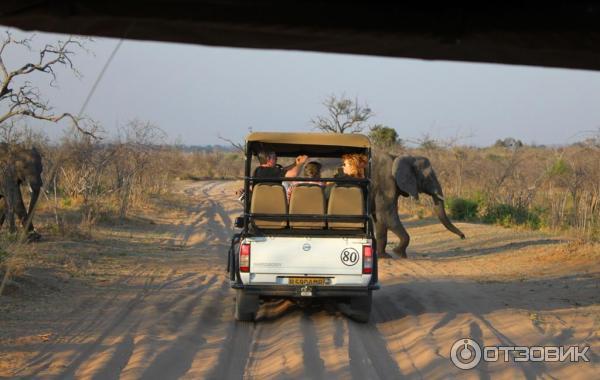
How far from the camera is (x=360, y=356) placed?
7.40 meters

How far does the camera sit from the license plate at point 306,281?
8.70 m

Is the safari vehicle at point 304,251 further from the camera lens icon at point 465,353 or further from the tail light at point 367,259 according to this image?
the camera lens icon at point 465,353

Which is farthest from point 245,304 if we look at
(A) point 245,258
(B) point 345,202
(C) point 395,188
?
(C) point 395,188

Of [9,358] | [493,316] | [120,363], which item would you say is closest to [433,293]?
[493,316]

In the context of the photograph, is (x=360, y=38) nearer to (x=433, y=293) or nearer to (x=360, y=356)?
(x=360, y=356)

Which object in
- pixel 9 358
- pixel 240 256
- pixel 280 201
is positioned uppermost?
pixel 280 201

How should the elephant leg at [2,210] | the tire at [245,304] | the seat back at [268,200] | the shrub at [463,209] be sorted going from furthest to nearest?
the shrub at [463,209] → the elephant leg at [2,210] → the seat back at [268,200] → the tire at [245,304]

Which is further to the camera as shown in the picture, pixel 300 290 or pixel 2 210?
pixel 2 210

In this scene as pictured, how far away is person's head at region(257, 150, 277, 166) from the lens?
10672 millimetres

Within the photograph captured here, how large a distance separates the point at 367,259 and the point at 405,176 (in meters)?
7.68

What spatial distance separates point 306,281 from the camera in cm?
870

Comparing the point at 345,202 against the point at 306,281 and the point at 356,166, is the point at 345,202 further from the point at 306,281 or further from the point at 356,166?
the point at 356,166

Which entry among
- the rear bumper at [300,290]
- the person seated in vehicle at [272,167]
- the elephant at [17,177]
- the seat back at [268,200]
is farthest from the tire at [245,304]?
the elephant at [17,177]

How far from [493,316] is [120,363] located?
5045 millimetres
